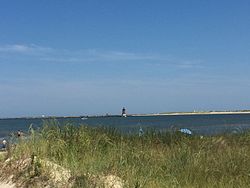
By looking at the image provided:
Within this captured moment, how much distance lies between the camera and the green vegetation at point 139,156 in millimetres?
9078

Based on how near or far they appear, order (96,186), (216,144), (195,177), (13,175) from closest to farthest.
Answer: (96,186)
(195,177)
(13,175)
(216,144)

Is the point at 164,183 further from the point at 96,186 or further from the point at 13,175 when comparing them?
the point at 13,175

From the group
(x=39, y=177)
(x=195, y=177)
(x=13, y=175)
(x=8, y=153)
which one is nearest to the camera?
(x=195, y=177)

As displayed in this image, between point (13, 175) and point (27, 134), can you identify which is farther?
point (27, 134)

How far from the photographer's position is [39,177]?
9875 mm

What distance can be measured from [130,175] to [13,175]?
292 cm

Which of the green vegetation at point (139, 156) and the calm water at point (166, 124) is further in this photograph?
the calm water at point (166, 124)

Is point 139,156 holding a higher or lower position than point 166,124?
lower

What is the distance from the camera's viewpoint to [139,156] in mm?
10789

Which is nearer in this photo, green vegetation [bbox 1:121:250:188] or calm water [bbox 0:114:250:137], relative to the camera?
green vegetation [bbox 1:121:250:188]

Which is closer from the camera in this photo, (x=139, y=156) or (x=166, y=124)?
(x=139, y=156)

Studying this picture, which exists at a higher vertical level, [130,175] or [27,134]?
[27,134]

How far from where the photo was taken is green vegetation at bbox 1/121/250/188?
29.8 ft

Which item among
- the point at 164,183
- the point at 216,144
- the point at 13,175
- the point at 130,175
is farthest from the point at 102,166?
the point at 216,144
